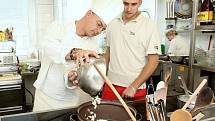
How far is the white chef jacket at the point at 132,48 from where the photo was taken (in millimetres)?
1636

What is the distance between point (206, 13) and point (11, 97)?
2237 mm

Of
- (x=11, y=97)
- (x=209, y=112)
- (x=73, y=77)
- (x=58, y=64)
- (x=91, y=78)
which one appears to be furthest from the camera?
(x=11, y=97)

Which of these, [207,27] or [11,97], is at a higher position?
[207,27]

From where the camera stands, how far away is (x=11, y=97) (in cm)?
269

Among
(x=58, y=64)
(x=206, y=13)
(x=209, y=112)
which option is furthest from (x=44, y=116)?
(x=206, y=13)

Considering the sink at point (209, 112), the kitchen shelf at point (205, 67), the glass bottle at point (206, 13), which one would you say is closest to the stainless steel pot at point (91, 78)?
the sink at point (209, 112)

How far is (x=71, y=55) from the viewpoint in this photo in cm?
107

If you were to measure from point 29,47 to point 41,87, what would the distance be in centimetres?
216

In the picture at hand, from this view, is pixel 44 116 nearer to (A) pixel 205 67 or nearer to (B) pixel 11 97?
(A) pixel 205 67

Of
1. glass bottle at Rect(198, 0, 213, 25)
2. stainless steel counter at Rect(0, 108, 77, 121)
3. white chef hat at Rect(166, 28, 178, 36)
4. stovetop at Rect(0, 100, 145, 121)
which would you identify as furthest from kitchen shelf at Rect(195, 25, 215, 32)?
stainless steel counter at Rect(0, 108, 77, 121)

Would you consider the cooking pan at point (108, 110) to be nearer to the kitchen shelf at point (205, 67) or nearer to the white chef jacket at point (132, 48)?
the white chef jacket at point (132, 48)

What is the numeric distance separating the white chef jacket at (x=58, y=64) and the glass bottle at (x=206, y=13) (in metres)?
1.41

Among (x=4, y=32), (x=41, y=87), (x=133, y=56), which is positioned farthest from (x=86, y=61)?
(x=4, y=32)

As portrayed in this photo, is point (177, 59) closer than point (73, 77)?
No
